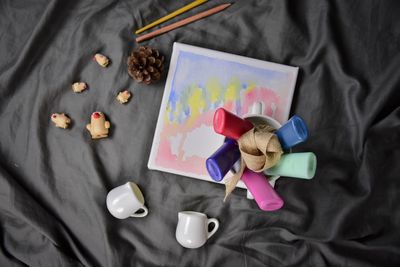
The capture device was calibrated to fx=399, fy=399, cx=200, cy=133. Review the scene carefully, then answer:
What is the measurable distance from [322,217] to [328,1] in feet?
1.27

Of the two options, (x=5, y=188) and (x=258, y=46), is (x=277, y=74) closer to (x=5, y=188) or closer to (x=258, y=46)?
(x=258, y=46)

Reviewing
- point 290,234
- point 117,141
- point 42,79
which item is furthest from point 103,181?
point 290,234

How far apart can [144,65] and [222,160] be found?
245 millimetres

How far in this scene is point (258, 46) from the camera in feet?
2.38

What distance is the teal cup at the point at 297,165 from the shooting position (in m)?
0.49

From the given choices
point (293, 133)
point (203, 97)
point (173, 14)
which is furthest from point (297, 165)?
point (173, 14)

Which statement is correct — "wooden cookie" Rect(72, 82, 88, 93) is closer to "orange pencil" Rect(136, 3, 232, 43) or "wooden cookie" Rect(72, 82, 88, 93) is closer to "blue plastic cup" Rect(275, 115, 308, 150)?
"orange pencil" Rect(136, 3, 232, 43)

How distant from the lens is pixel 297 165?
1.65 ft

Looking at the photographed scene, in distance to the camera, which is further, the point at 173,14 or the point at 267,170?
the point at 173,14

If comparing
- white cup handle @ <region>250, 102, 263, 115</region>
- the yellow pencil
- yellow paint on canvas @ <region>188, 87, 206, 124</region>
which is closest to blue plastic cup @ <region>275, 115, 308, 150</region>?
white cup handle @ <region>250, 102, 263, 115</region>

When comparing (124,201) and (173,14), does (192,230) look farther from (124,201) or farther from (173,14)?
(173,14)

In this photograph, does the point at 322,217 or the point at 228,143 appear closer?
the point at 228,143

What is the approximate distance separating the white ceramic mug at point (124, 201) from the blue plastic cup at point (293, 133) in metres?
0.27

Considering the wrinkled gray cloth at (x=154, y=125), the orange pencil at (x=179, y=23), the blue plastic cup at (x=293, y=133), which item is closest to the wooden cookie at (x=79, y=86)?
the wrinkled gray cloth at (x=154, y=125)
